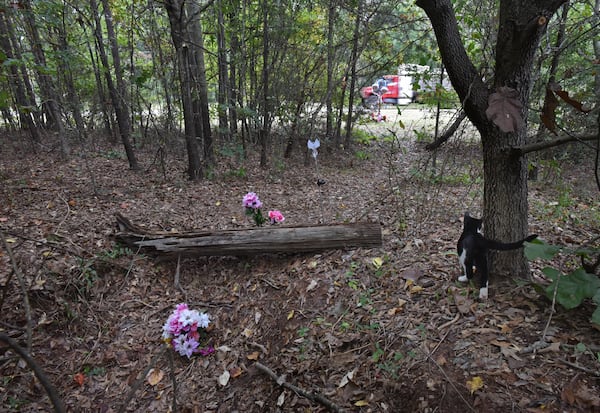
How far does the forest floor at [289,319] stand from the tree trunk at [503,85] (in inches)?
16.7

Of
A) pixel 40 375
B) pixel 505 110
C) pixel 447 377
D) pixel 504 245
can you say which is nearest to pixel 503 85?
pixel 505 110

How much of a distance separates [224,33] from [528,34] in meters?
7.15

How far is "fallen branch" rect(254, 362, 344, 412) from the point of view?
2.19 m

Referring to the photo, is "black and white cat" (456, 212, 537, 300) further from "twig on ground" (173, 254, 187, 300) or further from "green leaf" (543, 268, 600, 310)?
"twig on ground" (173, 254, 187, 300)

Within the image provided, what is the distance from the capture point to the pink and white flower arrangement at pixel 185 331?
9.94ft

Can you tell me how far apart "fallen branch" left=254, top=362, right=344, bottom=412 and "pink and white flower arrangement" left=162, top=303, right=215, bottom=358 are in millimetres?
705

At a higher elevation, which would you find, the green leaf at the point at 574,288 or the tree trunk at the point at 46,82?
the tree trunk at the point at 46,82

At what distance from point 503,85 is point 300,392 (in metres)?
2.54

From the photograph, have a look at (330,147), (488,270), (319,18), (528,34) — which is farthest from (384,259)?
(319,18)

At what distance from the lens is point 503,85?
2201 mm

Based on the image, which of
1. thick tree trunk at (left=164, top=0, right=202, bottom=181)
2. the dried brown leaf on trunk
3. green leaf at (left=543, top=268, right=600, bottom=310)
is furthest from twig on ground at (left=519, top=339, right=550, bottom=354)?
thick tree trunk at (left=164, top=0, right=202, bottom=181)

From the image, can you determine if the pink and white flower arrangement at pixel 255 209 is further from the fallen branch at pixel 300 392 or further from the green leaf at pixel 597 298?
the green leaf at pixel 597 298

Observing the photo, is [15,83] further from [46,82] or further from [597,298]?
[597,298]

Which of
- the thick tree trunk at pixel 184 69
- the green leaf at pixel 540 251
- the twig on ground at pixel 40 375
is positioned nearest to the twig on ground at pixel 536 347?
the green leaf at pixel 540 251
